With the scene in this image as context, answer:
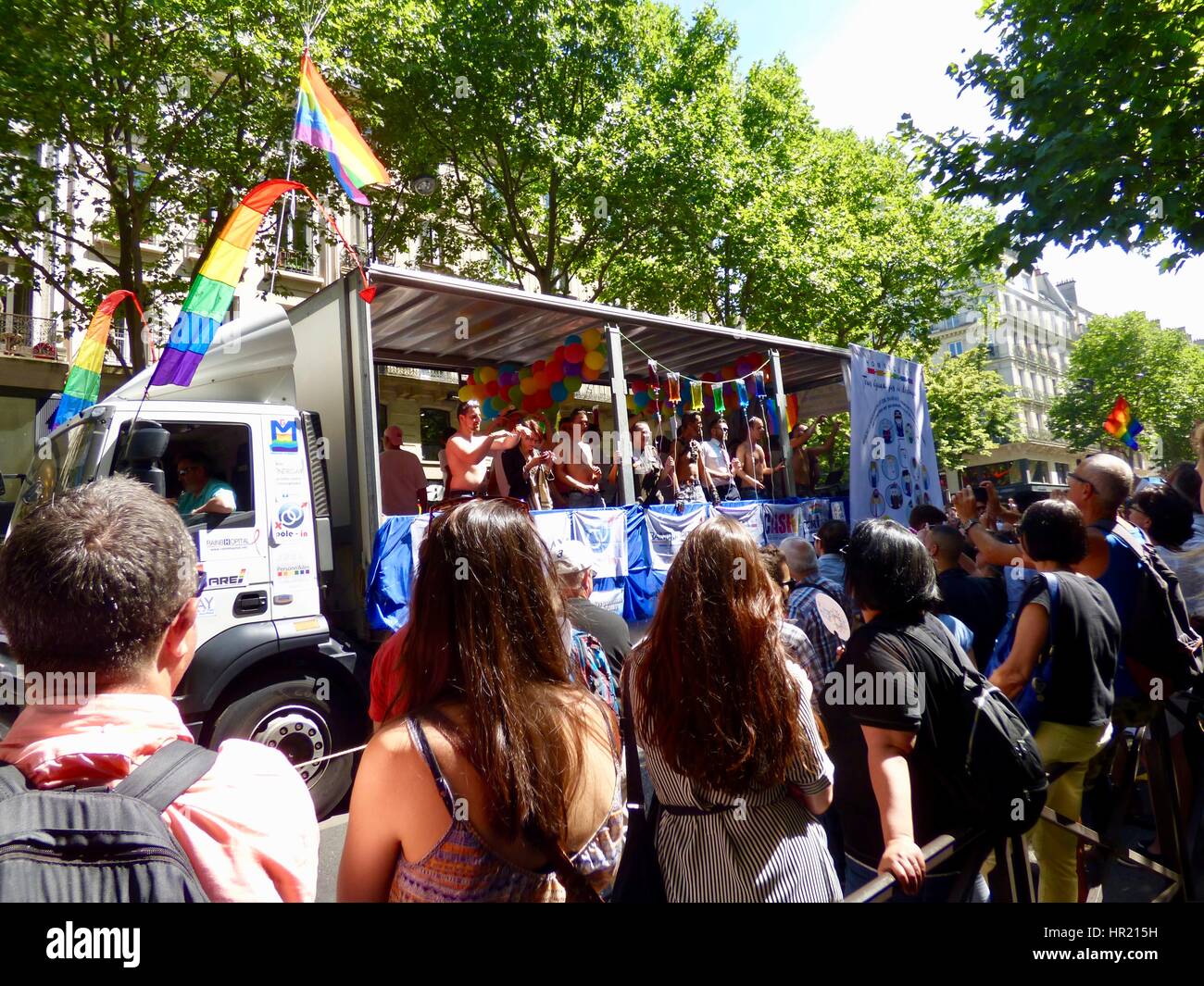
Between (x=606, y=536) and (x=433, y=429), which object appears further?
(x=433, y=429)

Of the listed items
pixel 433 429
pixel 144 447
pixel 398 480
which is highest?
pixel 433 429

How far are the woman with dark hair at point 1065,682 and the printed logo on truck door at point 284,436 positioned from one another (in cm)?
431

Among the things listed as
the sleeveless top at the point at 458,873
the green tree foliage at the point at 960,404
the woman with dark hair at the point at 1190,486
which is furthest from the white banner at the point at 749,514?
the green tree foliage at the point at 960,404

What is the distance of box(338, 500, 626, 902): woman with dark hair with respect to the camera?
1397mm

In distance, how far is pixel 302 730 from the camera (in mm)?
4754

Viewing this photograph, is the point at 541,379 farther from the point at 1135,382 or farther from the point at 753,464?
the point at 1135,382

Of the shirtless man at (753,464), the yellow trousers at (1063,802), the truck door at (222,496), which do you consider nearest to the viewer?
the yellow trousers at (1063,802)

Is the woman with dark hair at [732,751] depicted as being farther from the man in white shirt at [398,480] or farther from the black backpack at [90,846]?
the man in white shirt at [398,480]

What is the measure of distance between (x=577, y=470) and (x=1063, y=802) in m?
5.16

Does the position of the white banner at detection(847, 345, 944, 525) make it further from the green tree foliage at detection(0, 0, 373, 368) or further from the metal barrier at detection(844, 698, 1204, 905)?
the green tree foliage at detection(0, 0, 373, 368)

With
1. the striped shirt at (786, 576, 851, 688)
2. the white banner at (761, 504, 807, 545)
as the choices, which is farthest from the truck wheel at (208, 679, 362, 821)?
the white banner at (761, 504, 807, 545)

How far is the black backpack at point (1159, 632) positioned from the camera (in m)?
3.66

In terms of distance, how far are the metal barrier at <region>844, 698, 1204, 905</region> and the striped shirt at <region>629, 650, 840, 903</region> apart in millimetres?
256

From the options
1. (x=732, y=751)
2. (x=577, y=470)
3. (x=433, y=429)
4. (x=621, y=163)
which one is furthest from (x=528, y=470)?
(x=433, y=429)
